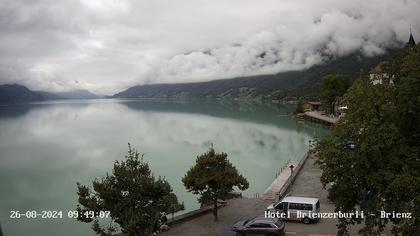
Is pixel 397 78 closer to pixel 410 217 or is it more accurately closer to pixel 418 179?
pixel 418 179

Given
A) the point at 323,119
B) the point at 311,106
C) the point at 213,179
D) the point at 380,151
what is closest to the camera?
the point at 380,151

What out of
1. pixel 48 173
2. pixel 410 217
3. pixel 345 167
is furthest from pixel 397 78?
pixel 48 173

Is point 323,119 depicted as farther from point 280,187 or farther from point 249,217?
point 249,217

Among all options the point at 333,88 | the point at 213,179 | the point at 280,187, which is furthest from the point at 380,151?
the point at 333,88

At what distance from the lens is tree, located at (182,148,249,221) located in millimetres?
24422

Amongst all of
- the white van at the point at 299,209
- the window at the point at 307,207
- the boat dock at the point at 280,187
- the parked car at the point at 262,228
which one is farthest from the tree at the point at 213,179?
the boat dock at the point at 280,187

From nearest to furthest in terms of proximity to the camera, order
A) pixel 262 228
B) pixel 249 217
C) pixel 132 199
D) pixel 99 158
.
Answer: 1. pixel 132 199
2. pixel 262 228
3. pixel 249 217
4. pixel 99 158

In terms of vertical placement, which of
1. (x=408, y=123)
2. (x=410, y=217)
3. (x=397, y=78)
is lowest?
(x=410, y=217)

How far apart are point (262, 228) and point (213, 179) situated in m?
4.73

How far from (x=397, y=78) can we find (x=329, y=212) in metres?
11.5

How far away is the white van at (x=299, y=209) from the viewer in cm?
Result: 2388

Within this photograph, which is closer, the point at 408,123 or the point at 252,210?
the point at 408,123

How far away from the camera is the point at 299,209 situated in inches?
952

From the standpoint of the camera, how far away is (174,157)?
67.0m
